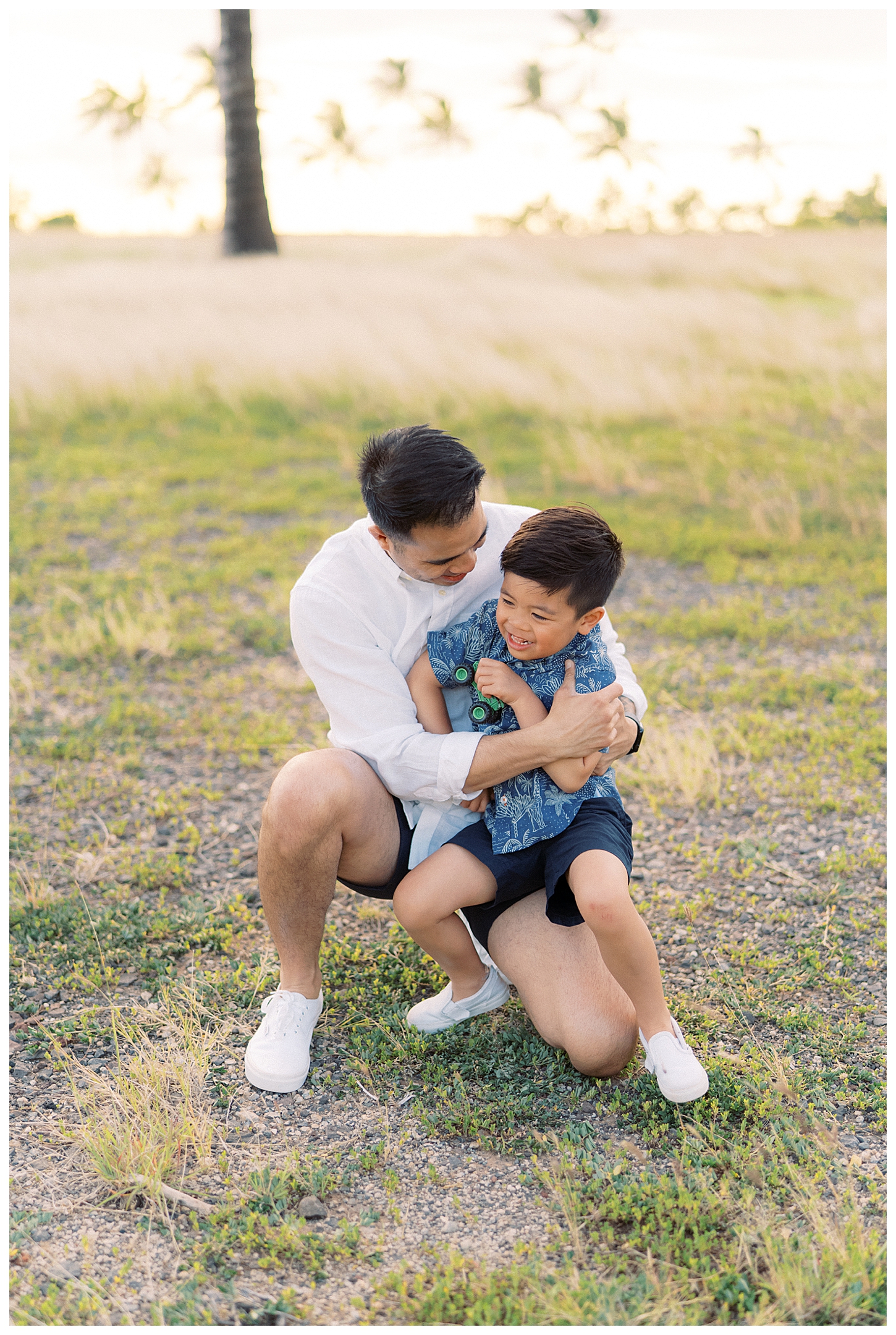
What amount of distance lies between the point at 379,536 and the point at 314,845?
2.89ft

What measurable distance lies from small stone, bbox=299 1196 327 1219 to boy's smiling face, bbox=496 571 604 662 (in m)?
1.46

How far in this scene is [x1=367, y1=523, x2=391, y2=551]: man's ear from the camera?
3014mm

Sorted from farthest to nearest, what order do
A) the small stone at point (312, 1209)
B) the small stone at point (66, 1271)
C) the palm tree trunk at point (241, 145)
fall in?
the palm tree trunk at point (241, 145) < the small stone at point (312, 1209) < the small stone at point (66, 1271)

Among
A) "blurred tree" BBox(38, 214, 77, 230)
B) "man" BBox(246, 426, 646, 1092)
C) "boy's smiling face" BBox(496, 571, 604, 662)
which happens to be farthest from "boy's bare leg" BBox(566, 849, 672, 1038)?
"blurred tree" BBox(38, 214, 77, 230)

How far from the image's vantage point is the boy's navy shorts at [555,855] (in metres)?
2.91

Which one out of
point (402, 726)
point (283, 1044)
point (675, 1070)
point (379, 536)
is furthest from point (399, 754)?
point (675, 1070)

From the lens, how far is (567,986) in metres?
2.96

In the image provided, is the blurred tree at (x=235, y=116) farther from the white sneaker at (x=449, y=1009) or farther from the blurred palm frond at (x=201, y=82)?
the white sneaker at (x=449, y=1009)

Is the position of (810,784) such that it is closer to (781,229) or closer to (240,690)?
(240,690)

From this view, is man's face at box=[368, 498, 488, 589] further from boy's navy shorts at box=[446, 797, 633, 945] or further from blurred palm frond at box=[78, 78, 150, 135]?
blurred palm frond at box=[78, 78, 150, 135]

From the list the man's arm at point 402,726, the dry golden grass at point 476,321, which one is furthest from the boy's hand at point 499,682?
the dry golden grass at point 476,321

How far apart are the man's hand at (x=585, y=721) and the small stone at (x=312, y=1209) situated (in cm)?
125

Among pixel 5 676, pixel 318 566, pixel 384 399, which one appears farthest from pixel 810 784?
pixel 384 399

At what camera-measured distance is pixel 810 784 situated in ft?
14.9
